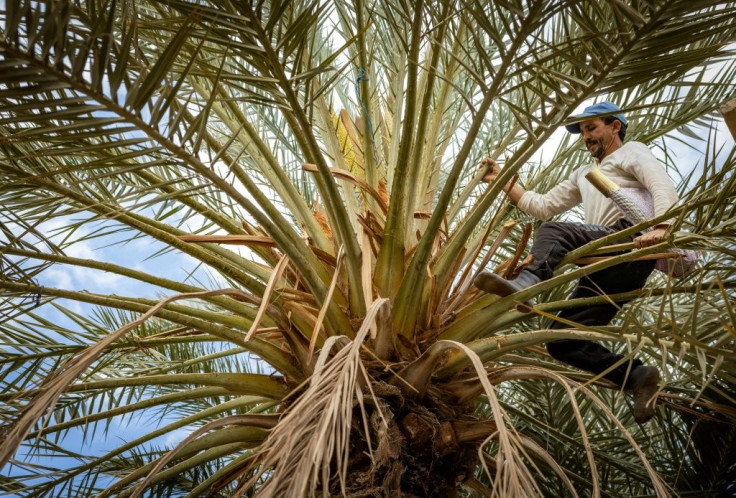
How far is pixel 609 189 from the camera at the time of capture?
9.95 ft

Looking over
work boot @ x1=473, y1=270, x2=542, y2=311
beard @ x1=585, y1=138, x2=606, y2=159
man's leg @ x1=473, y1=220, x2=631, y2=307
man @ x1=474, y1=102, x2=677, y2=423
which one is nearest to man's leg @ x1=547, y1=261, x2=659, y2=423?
man @ x1=474, y1=102, x2=677, y2=423

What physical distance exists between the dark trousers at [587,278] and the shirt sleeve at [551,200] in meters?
0.38

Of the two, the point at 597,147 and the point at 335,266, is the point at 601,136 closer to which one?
the point at 597,147

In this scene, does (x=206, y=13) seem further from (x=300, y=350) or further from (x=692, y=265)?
(x=692, y=265)

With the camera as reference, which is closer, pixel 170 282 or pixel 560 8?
pixel 560 8

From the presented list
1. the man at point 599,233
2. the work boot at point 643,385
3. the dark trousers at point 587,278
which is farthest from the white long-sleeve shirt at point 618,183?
the work boot at point 643,385

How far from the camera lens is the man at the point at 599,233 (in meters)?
2.71

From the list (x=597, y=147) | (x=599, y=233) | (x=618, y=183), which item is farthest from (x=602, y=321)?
(x=597, y=147)

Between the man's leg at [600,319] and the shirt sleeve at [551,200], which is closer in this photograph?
the man's leg at [600,319]

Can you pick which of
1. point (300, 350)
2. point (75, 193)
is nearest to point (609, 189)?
point (300, 350)

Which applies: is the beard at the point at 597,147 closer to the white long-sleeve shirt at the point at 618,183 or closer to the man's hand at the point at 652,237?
the white long-sleeve shirt at the point at 618,183

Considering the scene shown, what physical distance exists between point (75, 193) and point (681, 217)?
199 centimetres

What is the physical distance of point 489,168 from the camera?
3.44 metres

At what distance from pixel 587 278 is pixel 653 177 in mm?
509
